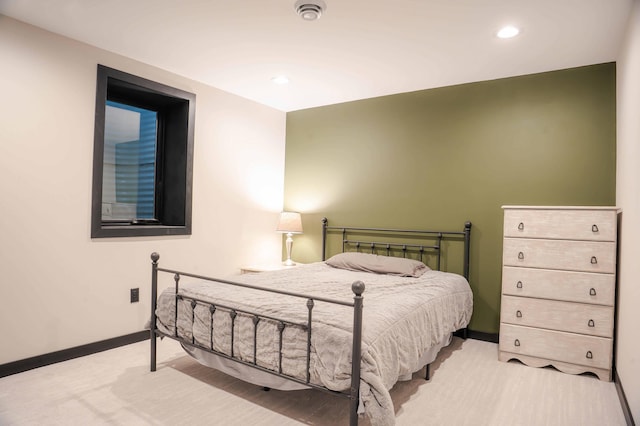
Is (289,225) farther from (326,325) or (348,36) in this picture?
(326,325)

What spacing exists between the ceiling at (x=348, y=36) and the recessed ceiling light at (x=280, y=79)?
0.19 feet

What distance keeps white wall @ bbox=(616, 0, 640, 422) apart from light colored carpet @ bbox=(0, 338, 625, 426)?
320 millimetres

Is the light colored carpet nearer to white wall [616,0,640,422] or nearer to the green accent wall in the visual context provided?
white wall [616,0,640,422]

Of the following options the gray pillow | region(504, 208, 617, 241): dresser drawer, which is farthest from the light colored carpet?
region(504, 208, 617, 241): dresser drawer

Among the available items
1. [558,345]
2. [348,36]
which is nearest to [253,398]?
[558,345]

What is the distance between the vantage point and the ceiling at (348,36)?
241 cm

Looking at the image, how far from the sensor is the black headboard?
3.71 metres

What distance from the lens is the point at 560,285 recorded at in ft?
9.46

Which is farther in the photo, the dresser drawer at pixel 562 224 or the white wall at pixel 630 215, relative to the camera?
the dresser drawer at pixel 562 224

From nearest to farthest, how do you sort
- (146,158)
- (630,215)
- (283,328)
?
(283,328), (630,215), (146,158)

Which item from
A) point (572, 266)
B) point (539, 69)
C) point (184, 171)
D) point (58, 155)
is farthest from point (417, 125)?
point (58, 155)

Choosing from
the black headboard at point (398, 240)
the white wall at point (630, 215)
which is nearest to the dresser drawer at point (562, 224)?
the white wall at point (630, 215)

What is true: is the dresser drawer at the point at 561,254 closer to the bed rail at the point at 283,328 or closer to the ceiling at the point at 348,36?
the ceiling at the point at 348,36

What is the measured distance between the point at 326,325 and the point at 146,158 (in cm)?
280
